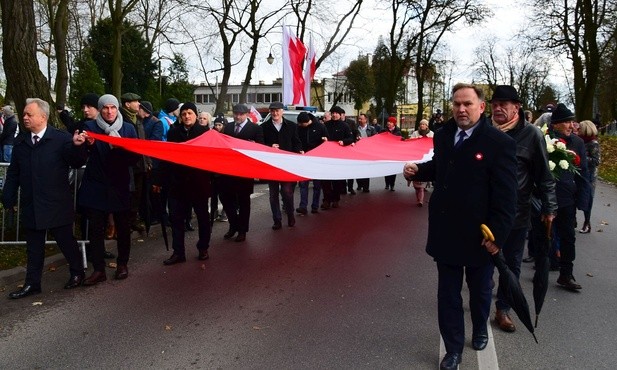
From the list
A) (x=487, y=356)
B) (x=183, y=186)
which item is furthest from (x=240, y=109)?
(x=487, y=356)

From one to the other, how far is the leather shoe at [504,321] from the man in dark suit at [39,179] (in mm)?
4156

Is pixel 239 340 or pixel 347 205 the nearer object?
pixel 239 340

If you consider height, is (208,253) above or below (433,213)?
below

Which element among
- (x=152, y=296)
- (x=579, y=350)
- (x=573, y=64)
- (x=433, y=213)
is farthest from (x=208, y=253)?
(x=573, y=64)

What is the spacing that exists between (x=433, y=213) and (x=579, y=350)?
1718 mm

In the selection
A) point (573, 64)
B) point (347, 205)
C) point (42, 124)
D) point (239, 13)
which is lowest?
point (347, 205)

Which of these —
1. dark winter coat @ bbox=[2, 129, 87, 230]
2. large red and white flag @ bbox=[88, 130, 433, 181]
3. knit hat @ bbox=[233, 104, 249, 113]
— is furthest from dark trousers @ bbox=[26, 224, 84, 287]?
knit hat @ bbox=[233, 104, 249, 113]

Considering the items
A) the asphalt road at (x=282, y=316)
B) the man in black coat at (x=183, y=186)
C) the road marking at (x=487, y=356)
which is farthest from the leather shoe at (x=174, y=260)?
the road marking at (x=487, y=356)

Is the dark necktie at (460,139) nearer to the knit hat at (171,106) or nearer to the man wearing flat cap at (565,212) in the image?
the man wearing flat cap at (565,212)

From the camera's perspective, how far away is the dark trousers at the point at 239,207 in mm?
7863

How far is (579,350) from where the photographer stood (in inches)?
170

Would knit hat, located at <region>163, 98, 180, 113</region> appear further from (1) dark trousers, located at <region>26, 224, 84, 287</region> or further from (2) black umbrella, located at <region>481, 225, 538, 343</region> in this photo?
(2) black umbrella, located at <region>481, 225, 538, 343</region>

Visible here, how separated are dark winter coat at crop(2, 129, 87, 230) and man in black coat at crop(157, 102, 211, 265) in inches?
54.0

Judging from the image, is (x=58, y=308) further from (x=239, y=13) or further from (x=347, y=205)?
(x=239, y=13)
